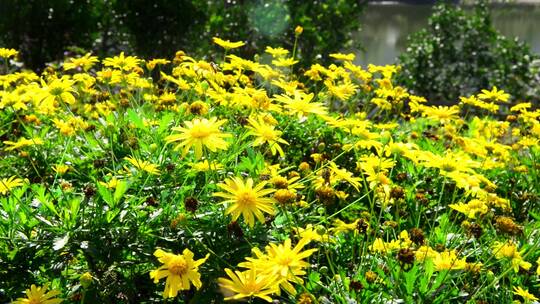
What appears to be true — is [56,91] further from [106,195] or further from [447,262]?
[447,262]

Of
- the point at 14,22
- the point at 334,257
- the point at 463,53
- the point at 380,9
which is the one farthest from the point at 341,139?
the point at 380,9

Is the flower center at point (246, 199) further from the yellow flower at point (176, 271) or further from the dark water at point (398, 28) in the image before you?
the dark water at point (398, 28)

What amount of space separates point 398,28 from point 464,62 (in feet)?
46.4

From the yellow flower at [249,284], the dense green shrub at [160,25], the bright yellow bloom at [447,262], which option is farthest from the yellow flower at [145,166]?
the dense green shrub at [160,25]

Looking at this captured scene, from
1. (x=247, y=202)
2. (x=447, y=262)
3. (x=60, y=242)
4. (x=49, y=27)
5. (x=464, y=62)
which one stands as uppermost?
(x=247, y=202)

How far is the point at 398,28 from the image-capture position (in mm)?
20375

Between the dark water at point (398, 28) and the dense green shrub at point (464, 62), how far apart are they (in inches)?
126

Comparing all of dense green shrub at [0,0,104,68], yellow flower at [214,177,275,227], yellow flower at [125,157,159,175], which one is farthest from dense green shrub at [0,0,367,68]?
yellow flower at [214,177,275,227]

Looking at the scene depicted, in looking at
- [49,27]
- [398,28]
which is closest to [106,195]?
[49,27]

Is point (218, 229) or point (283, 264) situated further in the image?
point (218, 229)

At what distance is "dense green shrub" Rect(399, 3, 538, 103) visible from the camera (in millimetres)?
6566

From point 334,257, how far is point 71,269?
2.51 ft

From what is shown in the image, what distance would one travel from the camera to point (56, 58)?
6695mm

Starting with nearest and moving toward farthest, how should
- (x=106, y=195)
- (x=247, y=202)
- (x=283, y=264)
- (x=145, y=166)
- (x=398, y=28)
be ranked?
1. (x=283, y=264)
2. (x=247, y=202)
3. (x=106, y=195)
4. (x=145, y=166)
5. (x=398, y=28)
